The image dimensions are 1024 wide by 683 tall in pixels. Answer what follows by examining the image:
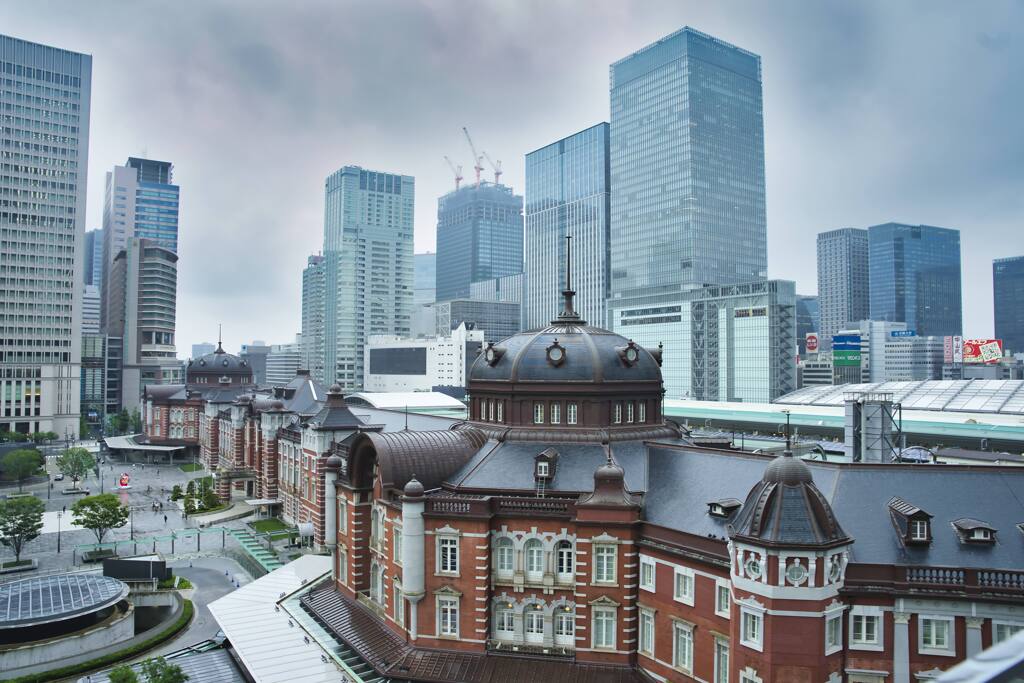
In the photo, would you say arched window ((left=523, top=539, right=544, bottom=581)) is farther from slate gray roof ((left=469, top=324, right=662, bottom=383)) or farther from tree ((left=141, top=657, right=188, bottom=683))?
tree ((left=141, top=657, right=188, bottom=683))

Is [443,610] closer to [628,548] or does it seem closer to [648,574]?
[628,548]

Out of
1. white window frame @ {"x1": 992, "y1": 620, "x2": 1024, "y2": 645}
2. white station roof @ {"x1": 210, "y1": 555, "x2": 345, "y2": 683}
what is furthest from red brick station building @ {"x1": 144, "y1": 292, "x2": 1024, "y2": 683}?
white station roof @ {"x1": 210, "y1": 555, "x2": 345, "y2": 683}

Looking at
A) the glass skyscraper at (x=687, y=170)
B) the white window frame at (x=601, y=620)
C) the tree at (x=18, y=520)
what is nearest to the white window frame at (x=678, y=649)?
the white window frame at (x=601, y=620)

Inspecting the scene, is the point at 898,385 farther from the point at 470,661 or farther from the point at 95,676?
the point at 95,676

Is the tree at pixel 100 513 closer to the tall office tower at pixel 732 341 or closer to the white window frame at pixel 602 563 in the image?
the white window frame at pixel 602 563

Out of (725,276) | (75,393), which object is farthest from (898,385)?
(75,393)
